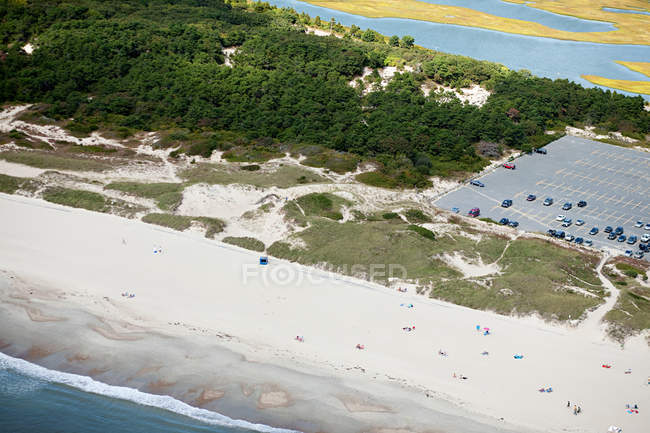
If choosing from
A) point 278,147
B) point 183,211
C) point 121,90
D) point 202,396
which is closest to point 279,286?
point 202,396

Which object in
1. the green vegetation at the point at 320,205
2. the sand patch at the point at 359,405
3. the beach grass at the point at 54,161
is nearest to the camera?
the sand patch at the point at 359,405

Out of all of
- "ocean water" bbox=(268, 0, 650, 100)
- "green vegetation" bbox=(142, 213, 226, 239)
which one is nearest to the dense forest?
"green vegetation" bbox=(142, 213, 226, 239)

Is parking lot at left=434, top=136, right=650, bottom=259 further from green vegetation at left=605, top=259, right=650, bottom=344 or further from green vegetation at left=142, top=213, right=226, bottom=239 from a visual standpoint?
green vegetation at left=142, top=213, right=226, bottom=239

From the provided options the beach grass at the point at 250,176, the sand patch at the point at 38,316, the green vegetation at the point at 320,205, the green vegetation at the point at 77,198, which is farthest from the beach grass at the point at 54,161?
the sand patch at the point at 38,316

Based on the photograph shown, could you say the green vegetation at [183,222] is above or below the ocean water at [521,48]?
below

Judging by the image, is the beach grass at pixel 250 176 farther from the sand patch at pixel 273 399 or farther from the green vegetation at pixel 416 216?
the sand patch at pixel 273 399

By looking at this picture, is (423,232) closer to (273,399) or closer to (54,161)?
(273,399)

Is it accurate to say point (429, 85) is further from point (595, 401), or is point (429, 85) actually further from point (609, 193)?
point (595, 401)
